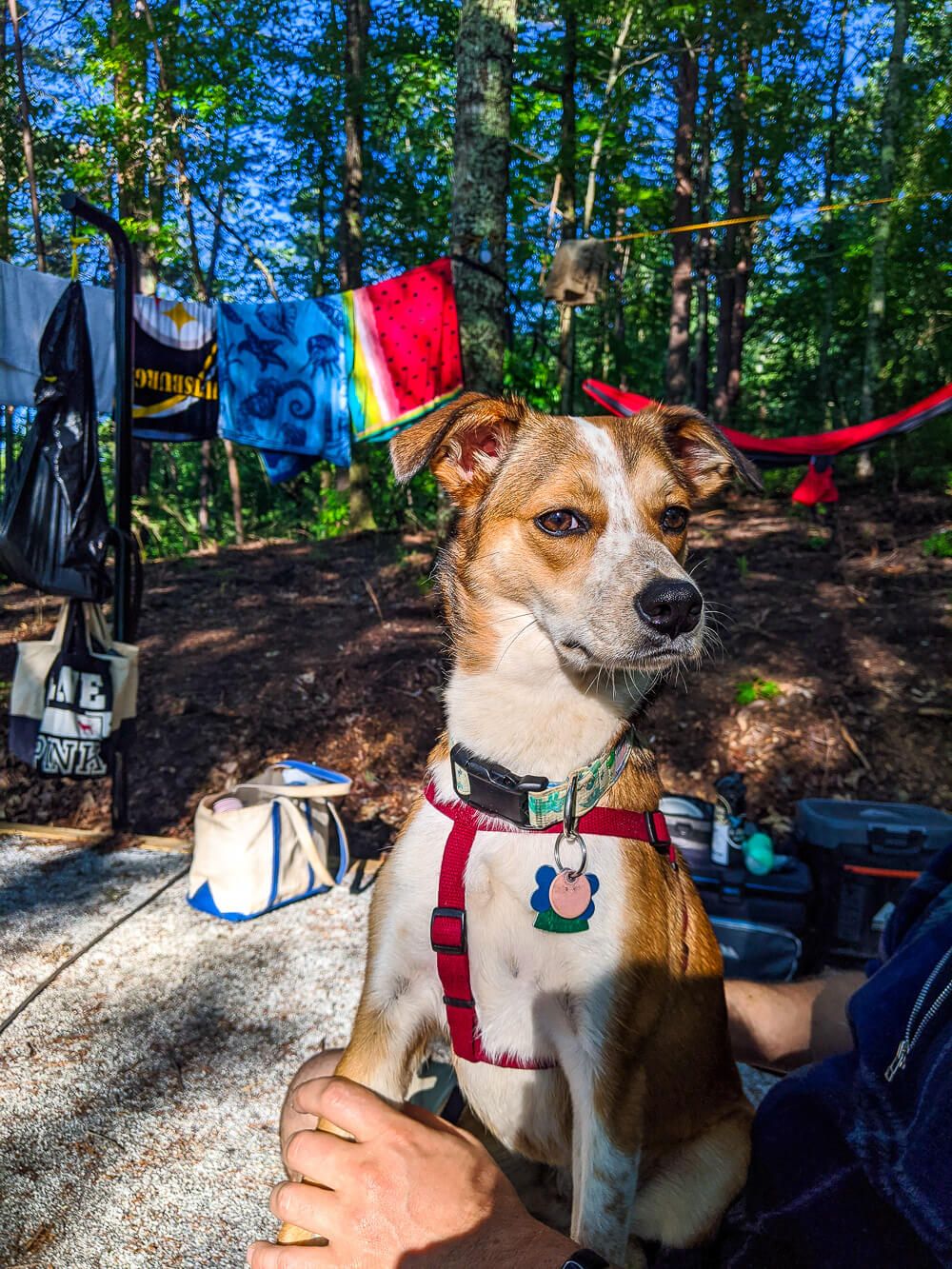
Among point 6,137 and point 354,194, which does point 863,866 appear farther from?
point 6,137

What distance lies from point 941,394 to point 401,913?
251 inches

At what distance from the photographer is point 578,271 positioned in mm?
5520

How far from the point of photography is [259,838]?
269 cm

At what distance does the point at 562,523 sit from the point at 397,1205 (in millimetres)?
1340

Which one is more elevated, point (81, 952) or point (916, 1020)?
point (916, 1020)

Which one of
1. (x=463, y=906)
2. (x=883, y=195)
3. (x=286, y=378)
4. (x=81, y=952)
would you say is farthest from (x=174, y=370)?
(x=883, y=195)

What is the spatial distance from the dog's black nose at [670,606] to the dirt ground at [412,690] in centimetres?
171

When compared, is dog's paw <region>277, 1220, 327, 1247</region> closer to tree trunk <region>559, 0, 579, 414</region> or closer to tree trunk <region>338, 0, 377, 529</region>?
tree trunk <region>338, 0, 377, 529</region>

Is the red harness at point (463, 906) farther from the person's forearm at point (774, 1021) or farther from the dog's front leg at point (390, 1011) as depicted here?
the person's forearm at point (774, 1021)

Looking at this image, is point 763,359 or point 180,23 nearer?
point 180,23

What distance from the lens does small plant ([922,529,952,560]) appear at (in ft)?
26.3

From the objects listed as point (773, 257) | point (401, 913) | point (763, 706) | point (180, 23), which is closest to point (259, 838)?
point (401, 913)

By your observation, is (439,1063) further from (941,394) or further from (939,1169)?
(941,394)

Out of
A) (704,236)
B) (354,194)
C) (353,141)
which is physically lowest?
(354,194)
